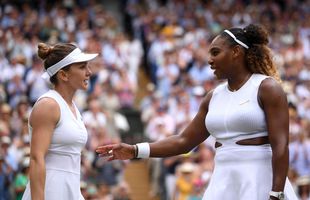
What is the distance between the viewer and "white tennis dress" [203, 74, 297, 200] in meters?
5.41

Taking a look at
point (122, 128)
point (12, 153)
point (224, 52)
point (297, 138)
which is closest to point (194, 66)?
point (122, 128)

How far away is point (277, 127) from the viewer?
535 centimetres

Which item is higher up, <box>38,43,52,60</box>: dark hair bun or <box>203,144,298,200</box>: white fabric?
<box>38,43,52,60</box>: dark hair bun

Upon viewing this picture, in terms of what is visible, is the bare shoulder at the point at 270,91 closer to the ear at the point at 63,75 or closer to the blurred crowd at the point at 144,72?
the ear at the point at 63,75

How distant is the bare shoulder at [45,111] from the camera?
5.35 m

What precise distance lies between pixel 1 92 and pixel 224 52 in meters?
8.63

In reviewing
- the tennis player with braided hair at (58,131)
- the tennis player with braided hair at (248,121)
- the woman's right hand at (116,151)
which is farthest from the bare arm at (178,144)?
the tennis player with braided hair at (58,131)

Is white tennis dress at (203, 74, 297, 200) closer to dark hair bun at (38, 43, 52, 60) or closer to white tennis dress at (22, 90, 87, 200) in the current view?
white tennis dress at (22, 90, 87, 200)

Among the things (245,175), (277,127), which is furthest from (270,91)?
(245,175)

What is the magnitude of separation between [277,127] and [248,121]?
0.20 m

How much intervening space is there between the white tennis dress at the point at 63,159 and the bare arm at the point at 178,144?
0.41 m

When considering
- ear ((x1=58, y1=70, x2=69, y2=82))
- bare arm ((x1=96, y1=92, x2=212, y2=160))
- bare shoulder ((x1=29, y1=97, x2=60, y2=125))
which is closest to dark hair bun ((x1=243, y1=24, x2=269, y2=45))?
bare arm ((x1=96, y1=92, x2=212, y2=160))

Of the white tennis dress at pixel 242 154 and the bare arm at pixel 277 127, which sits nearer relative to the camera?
the bare arm at pixel 277 127

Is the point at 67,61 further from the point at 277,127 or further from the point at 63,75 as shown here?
the point at 277,127
